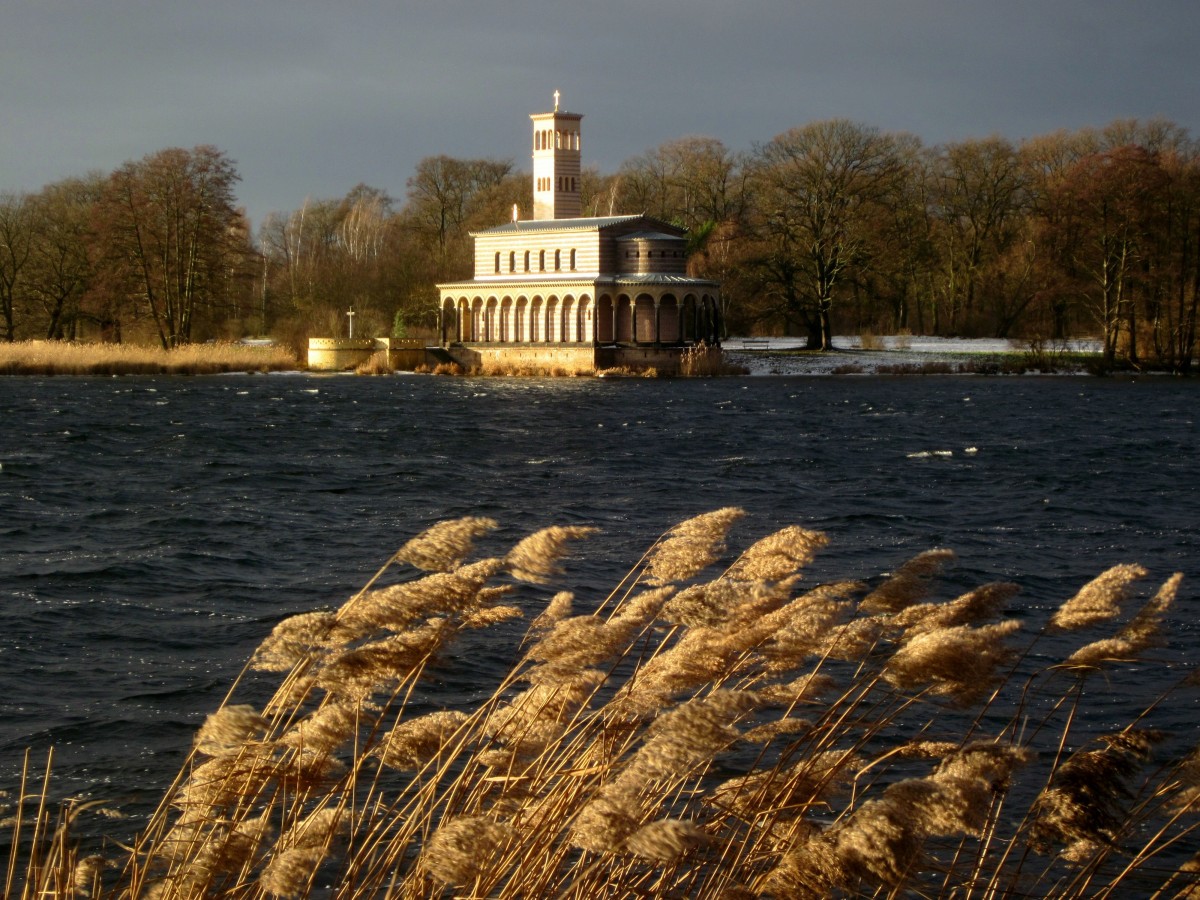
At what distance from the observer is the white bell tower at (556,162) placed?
73.8m

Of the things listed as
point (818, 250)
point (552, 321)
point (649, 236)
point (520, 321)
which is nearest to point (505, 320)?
point (520, 321)

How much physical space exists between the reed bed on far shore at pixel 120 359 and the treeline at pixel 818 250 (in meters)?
4.86

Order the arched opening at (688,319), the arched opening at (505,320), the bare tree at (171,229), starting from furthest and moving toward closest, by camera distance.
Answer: the arched opening at (505,320), the arched opening at (688,319), the bare tree at (171,229)

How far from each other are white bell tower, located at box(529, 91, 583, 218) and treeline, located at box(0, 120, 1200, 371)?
Result: 7.49m

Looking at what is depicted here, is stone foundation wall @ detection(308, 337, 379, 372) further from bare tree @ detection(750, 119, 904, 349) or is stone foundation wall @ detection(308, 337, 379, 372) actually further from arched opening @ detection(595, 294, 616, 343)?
bare tree @ detection(750, 119, 904, 349)

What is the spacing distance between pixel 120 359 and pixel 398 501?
39502 mm

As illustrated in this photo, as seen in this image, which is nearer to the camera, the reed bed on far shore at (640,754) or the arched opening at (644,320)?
the reed bed on far shore at (640,754)

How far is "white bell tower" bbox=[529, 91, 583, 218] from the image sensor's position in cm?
7381

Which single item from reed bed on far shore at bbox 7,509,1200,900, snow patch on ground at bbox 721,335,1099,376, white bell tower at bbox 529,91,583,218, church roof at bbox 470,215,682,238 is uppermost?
white bell tower at bbox 529,91,583,218

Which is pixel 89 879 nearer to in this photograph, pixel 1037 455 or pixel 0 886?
pixel 0 886

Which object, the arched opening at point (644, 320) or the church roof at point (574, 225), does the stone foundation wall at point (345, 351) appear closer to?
the church roof at point (574, 225)

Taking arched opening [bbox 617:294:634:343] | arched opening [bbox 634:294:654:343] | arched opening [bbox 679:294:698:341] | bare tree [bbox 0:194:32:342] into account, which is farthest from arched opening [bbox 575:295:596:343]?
bare tree [bbox 0:194:32:342]

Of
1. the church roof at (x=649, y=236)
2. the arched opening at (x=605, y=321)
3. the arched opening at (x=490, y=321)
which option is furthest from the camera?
the arched opening at (x=490, y=321)

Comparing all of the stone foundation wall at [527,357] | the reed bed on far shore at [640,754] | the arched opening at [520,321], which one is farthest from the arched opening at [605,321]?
the reed bed on far shore at [640,754]
